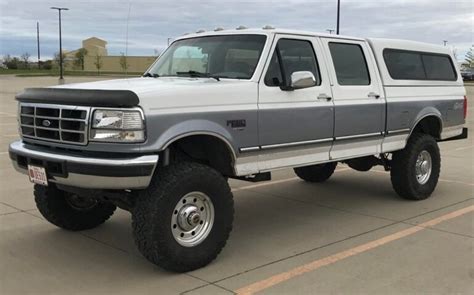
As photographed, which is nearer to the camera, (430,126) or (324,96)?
(324,96)

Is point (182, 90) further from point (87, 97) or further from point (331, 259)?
point (331, 259)

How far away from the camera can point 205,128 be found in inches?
182

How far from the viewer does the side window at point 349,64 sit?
20.3 feet

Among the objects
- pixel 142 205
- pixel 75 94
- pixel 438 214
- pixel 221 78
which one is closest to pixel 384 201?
pixel 438 214

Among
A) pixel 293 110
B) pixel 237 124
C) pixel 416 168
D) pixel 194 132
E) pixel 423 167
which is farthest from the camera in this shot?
pixel 423 167

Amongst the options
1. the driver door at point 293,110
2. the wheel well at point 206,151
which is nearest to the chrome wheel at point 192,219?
the wheel well at point 206,151

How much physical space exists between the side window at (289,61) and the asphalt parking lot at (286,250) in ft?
5.31

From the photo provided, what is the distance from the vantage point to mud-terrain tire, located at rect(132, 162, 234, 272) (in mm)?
4391

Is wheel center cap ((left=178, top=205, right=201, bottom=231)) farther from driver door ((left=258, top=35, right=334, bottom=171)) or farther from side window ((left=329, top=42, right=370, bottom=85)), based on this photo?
side window ((left=329, top=42, right=370, bottom=85))

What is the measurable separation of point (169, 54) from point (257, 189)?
2677 mm

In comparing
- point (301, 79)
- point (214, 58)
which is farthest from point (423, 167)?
point (214, 58)

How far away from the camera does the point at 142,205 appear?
4422mm

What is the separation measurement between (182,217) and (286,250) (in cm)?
117

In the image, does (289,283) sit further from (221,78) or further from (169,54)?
(169,54)
